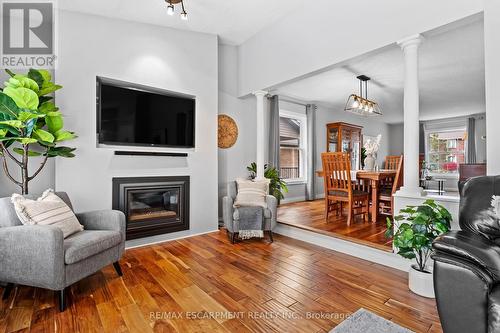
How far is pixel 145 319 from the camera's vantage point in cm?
171

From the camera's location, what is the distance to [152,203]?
346cm

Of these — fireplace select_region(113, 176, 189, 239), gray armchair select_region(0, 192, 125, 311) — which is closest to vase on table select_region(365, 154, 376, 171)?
fireplace select_region(113, 176, 189, 239)

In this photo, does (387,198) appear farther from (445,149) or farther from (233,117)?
(445,149)

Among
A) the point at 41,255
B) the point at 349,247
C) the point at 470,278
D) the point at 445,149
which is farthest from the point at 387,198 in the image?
the point at 445,149

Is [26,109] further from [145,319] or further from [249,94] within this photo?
[249,94]

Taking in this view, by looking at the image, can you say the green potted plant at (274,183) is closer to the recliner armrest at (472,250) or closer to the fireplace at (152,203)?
the fireplace at (152,203)

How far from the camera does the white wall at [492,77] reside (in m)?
1.91

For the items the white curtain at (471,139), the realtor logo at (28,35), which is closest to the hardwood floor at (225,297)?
the realtor logo at (28,35)

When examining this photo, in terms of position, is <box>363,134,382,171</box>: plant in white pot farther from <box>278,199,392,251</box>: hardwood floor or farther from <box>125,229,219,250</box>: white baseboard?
<box>125,229,219,250</box>: white baseboard

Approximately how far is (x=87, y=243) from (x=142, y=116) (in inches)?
71.1

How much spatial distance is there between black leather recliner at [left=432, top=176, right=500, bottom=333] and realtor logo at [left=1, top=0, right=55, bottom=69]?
12.9 ft

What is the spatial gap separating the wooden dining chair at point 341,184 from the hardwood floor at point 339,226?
183 millimetres

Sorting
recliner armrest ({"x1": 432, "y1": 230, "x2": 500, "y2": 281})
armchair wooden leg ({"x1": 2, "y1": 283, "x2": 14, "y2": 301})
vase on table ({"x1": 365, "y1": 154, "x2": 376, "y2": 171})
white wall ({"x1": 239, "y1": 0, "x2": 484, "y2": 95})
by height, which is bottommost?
armchair wooden leg ({"x1": 2, "y1": 283, "x2": 14, "y2": 301})

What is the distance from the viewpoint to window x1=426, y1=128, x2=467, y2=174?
24.4 feet
